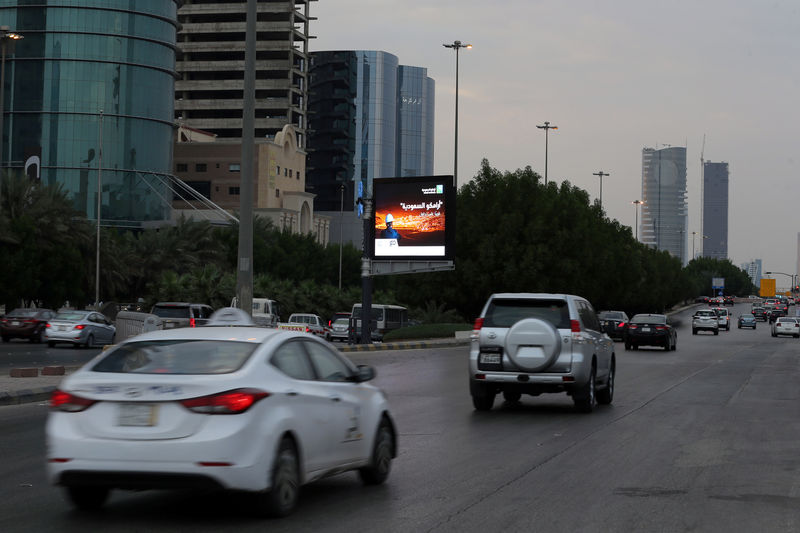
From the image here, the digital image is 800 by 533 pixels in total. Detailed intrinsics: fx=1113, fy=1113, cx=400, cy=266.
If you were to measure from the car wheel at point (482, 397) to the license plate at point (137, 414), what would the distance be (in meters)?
10.5

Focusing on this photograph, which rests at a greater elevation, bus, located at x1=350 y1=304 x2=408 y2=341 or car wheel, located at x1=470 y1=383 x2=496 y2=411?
car wheel, located at x1=470 y1=383 x2=496 y2=411

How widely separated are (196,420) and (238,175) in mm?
127137

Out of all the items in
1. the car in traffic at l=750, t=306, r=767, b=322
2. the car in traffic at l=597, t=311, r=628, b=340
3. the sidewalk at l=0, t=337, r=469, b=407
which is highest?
the sidewalk at l=0, t=337, r=469, b=407

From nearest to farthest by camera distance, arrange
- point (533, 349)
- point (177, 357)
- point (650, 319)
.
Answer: point (177, 357)
point (533, 349)
point (650, 319)

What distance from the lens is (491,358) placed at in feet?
58.6

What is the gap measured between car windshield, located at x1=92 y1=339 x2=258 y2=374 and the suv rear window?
9512 mm

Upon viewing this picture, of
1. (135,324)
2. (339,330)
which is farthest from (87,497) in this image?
(339,330)

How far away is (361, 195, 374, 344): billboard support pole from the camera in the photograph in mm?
45125

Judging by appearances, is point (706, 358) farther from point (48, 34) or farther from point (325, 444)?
point (48, 34)

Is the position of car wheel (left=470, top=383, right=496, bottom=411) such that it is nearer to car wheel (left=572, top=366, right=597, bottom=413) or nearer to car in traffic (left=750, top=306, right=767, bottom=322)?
car wheel (left=572, top=366, right=597, bottom=413)

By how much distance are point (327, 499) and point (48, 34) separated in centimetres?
10910

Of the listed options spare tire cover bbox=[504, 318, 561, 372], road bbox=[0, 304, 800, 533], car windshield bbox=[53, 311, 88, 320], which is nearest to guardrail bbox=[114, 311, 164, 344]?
car windshield bbox=[53, 311, 88, 320]

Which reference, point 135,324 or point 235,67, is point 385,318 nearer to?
point 135,324

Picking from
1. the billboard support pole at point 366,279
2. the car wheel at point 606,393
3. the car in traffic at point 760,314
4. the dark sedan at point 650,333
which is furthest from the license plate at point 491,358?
the car in traffic at point 760,314
